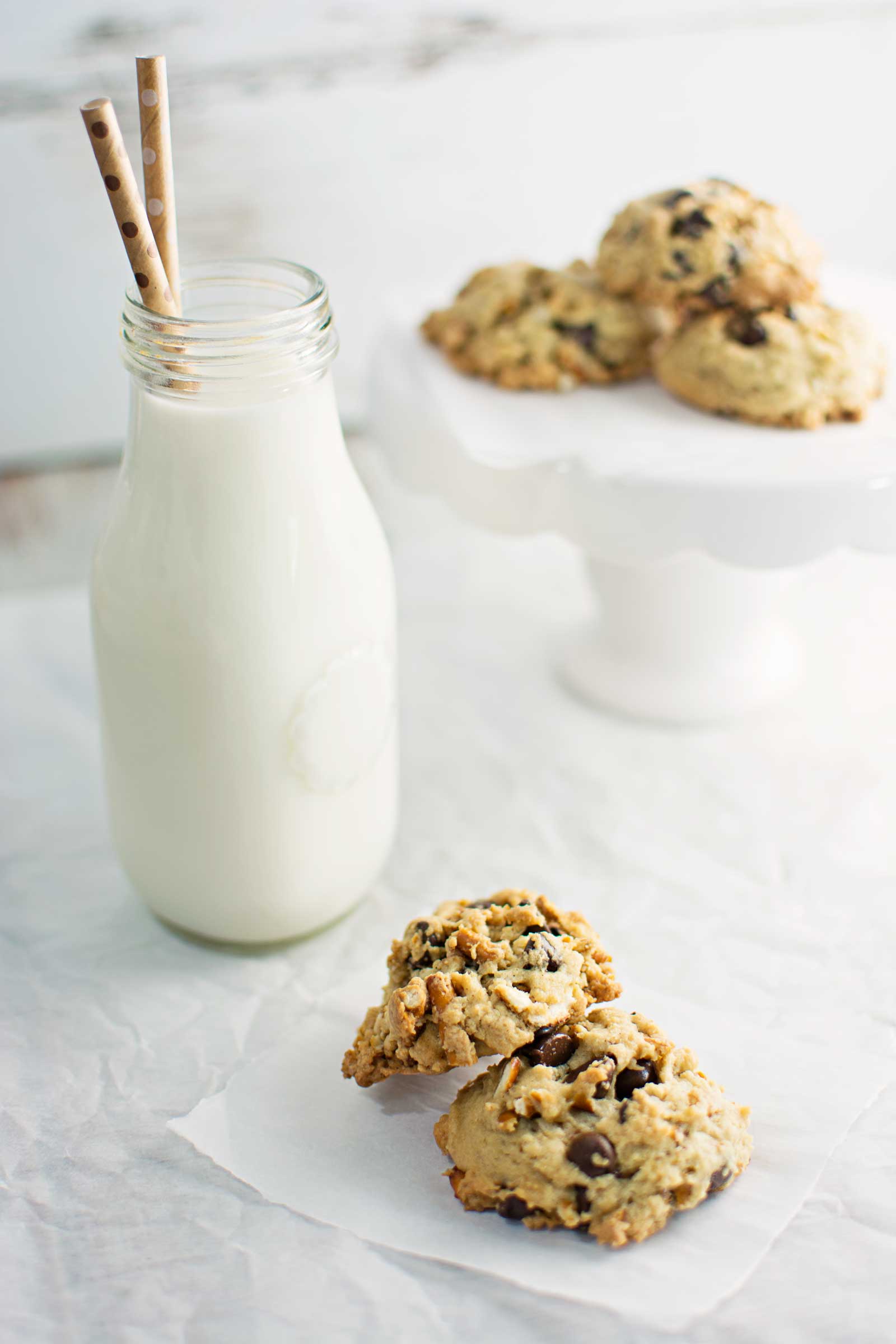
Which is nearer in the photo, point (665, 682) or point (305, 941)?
point (305, 941)

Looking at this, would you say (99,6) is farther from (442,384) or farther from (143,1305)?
(143,1305)

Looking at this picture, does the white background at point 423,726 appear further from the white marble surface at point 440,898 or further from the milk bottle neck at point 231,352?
the milk bottle neck at point 231,352

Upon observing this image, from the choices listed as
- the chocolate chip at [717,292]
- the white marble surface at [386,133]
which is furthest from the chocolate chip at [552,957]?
the white marble surface at [386,133]

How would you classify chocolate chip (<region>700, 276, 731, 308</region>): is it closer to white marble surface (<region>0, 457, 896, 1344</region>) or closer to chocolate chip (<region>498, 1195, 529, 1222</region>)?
white marble surface (<region>0, 457, 896, 1344</region>)

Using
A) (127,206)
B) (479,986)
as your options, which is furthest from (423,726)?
(127,206)

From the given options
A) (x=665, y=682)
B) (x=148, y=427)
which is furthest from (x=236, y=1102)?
(x=665, y=682)

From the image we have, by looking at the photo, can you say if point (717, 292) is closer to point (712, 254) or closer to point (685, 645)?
point (712, 254)
